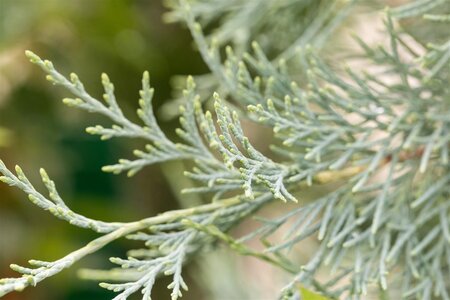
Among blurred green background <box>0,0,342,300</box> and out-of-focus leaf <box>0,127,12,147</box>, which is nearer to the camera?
out-of-focus leaf <box>0,127,12,147</box>

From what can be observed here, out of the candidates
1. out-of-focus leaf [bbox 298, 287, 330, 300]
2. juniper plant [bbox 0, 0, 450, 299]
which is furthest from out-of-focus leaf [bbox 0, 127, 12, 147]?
out-of-focus leaf [bbox 298, 287, 330, 300]

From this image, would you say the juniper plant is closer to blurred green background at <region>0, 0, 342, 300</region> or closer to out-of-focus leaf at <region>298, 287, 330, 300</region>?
out-of-focus leaf at <region>298, 287, 330, 300</region>

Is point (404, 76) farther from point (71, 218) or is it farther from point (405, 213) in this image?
point (71, 218)

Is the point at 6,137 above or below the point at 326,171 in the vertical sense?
above

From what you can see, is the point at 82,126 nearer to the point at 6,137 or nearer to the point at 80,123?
the point at 80,123

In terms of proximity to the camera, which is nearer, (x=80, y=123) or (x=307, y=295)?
(x=307, y=295)

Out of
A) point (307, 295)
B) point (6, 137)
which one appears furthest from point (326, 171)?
point (6, 137)

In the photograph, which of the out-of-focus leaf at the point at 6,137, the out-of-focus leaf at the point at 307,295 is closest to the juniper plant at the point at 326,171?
the out-of-focus leaf at the point at 307,295

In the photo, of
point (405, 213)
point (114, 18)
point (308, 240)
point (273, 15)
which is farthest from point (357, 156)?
point (114, 18)

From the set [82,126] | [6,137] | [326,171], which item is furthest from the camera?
[82,126]
